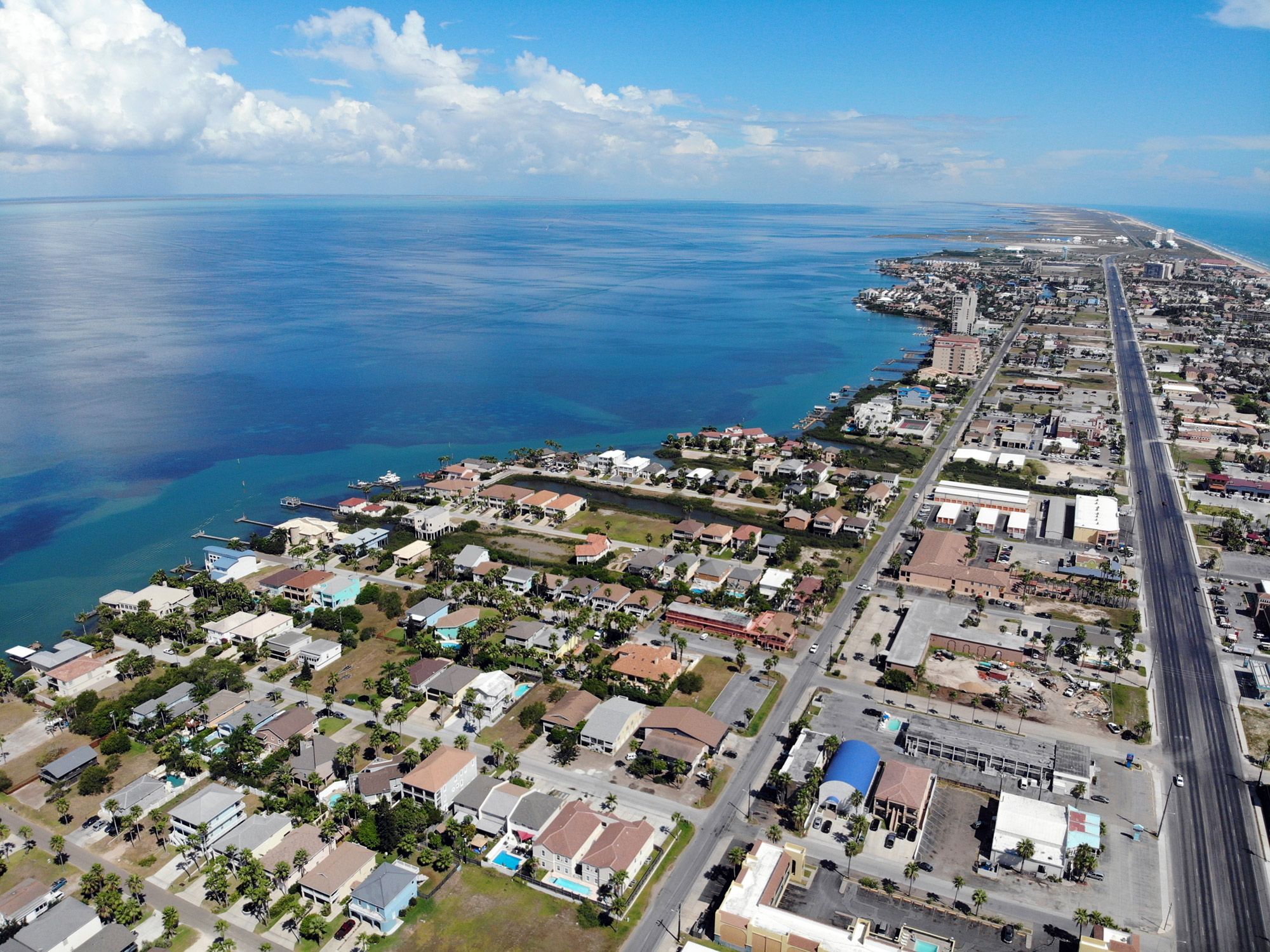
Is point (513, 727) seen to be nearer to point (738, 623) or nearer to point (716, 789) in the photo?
point (716, 789)

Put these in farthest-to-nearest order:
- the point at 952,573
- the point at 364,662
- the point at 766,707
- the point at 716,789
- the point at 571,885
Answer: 1. the point at 952,573
2. the point at 364,662
3. the point at 766,707
4. the point at 716,789
5. the point at 571,885

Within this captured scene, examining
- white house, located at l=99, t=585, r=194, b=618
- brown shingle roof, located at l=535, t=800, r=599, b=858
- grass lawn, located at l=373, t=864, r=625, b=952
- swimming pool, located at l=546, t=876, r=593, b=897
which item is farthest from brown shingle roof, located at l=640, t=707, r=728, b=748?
white house, located at l=99, t=585, r=194, b=618

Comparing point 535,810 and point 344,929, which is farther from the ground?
point 535,810

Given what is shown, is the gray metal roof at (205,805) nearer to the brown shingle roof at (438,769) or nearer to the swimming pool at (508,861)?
the brown shingle roof at (438,769)

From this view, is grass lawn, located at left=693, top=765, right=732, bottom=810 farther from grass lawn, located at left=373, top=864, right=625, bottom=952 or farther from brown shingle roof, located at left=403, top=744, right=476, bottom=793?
brown shingle roof, located at left=403, top=744, right=476, bottom=793

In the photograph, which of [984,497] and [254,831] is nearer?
[254,831]

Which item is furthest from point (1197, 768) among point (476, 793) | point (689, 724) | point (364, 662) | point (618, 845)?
point (364, 662)
